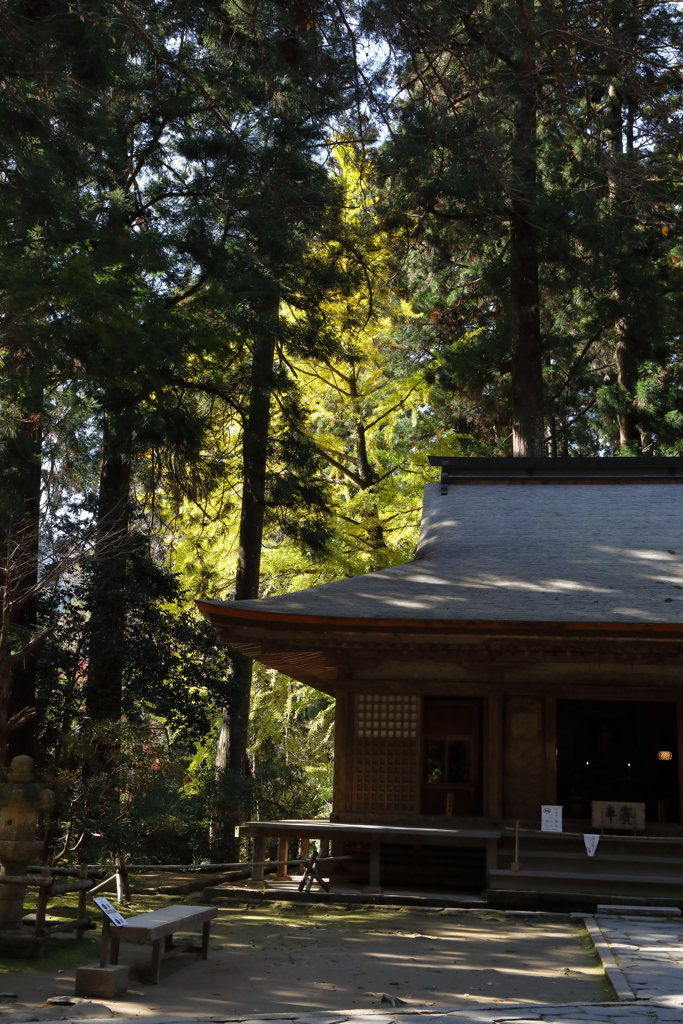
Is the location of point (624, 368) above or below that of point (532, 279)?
below

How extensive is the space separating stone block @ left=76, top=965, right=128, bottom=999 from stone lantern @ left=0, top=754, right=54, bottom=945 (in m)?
1.27

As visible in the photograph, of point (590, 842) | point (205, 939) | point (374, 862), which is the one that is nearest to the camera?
point (205, 939)

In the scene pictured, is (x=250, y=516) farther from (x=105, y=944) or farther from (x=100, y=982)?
(x=100, y=982)

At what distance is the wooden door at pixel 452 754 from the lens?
1120cm

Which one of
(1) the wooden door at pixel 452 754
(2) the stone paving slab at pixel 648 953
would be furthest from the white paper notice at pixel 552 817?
(1) the wooden door at pixel 452 754

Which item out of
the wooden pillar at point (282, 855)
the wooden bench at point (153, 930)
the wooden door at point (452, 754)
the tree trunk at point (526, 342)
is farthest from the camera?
the tree trunk at point (526, 342)

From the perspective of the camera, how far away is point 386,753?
1116 cm

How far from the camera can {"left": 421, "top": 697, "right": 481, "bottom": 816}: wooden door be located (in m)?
11.2

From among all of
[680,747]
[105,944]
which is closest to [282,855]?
[680,747]

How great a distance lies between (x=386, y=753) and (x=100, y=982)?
19.1 ft

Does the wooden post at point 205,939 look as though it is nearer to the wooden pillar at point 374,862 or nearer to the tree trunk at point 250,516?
the wooden pillar at point 374,862

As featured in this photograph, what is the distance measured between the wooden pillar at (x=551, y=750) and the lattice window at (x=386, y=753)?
1517 mm

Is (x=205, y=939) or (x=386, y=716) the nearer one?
(x=205, y=939)

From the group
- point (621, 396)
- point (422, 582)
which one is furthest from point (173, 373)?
point (621, 396)
